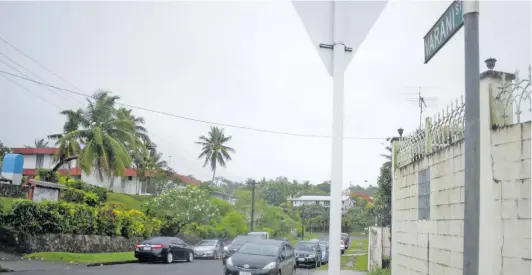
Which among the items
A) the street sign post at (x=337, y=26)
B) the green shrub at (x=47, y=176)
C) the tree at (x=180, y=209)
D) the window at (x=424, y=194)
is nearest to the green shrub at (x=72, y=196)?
the green shrub at (x=47, y=176)

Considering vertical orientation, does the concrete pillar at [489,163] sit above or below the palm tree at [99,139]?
below

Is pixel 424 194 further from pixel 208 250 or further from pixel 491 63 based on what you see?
pixel 208 250

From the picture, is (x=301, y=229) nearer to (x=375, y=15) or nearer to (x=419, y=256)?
(x=419, y=256)

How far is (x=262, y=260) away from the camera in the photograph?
1391 cm

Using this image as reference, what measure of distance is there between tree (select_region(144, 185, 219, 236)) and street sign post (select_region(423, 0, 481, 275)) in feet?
112

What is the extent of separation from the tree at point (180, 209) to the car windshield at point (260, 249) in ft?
72.6

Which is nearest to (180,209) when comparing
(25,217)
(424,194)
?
(25,217)

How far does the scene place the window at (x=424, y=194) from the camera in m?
7.93

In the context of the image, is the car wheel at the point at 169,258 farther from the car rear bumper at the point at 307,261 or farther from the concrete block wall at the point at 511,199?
the concrete block wall at the point at 511,199

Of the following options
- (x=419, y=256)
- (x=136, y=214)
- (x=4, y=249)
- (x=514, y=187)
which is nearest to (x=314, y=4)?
(x=514, y=187)

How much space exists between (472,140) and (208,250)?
28.3m

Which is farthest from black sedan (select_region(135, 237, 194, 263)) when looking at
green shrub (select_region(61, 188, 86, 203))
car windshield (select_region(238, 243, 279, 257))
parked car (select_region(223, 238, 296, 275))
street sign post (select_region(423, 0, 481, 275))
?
street sign post (select_region(423, 0, 481, 275))

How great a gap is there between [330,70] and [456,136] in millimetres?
3777

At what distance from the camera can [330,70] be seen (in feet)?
11.9
